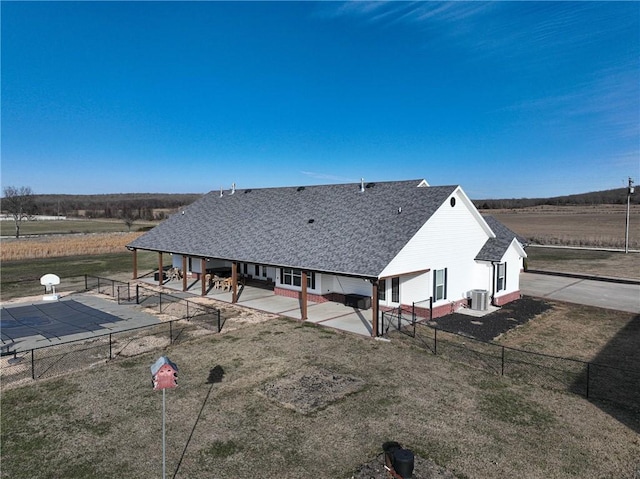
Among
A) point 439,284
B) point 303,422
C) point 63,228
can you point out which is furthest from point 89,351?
point 63,228

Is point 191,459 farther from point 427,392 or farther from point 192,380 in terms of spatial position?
point 427,392

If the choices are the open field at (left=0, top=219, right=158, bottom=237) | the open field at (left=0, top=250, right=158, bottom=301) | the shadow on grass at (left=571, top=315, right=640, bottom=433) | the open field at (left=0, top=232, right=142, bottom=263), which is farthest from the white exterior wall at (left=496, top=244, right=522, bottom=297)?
the open field at (left=0, top=219, right=158, bottom=237)

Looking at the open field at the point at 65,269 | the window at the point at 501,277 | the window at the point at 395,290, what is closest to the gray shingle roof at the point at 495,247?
the window at the point at 501,277

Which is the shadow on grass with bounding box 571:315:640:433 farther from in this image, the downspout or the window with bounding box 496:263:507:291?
the window with bounding box 496:263:507:291

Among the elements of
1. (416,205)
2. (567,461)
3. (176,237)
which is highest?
(416,205)

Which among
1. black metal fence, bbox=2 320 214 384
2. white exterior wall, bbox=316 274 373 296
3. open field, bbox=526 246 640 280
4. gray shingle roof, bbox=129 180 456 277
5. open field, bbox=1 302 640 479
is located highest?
gray shingle roof, bbox=129 180 456 277

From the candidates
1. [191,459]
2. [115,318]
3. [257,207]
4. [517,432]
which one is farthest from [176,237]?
[517,432]
